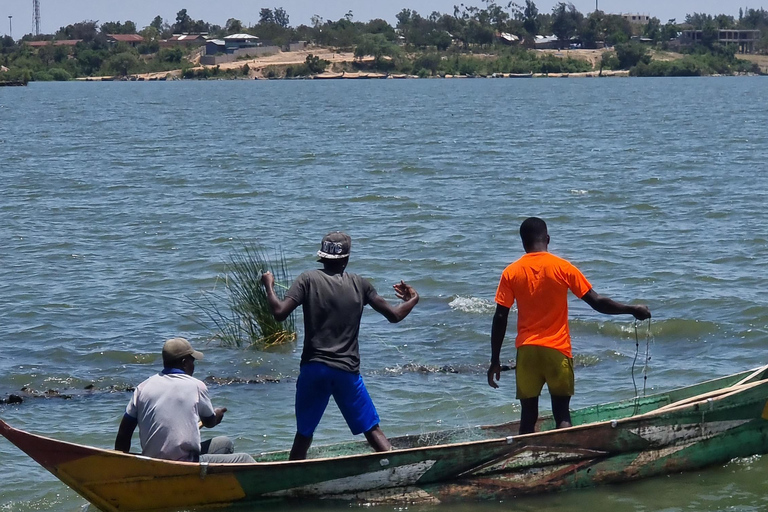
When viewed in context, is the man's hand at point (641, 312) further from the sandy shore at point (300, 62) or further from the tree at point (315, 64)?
the sandy shore at point (300, 62)

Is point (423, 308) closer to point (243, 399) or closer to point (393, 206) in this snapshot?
point (243, 399)

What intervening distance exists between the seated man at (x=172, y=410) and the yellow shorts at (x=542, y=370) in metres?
2.17

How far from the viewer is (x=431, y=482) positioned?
8312 mm

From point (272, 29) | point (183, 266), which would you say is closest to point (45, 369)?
point (183, 266)

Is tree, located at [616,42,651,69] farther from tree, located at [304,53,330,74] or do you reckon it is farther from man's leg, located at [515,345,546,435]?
man's leg, located at [515,345,546,435]

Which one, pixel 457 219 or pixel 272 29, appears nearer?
pixel 457 219

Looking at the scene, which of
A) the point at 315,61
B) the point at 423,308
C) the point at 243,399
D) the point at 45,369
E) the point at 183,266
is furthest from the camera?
the point at 315,61

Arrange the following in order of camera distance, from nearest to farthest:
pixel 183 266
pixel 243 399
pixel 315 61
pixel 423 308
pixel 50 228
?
pixel 243 399
pixel 423 308
pixel 183 266
pixel 50 228
pixel 315 61

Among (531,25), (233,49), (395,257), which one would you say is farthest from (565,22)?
(395,257)

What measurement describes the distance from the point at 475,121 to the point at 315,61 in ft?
328

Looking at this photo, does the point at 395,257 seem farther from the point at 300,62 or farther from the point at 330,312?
the point at 300,62

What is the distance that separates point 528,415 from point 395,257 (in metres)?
11.3

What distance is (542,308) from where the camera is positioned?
8.00 metres

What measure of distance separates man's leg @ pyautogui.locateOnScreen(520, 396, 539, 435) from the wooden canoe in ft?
0.74
